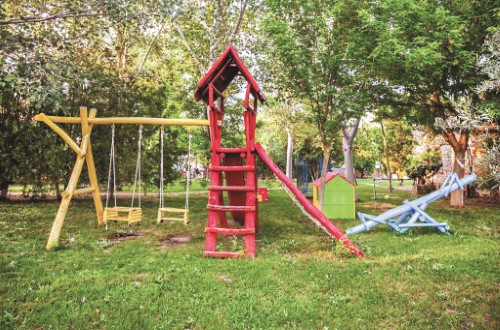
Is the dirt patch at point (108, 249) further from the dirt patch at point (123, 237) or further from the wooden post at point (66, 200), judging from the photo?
the wooden post at point (66, 200)

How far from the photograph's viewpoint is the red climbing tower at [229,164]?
27.6 ft

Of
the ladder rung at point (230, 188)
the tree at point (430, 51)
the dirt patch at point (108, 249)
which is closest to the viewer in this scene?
the ladder rung at point (230, 188)

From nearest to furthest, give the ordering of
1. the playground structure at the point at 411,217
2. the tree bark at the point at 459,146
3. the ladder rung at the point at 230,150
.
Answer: the ladder rung at the point at 230,150
the playground structure at the point at 411,217
the tree bark at the point at 459,146

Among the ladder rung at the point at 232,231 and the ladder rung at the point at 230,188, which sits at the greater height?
the ladder rung at the point at 230,188

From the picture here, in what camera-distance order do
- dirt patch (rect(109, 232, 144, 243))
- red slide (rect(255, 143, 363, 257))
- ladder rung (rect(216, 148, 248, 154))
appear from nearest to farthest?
red slide (rect(255, 143, 363, 257)), ladder rung (rect(216, 148, 248, 154)), dirt patch (rect(109, 232, 144, 243))

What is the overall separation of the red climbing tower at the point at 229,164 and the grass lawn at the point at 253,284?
711 mm

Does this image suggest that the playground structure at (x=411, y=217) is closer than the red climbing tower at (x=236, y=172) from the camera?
No

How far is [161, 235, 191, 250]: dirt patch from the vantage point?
9.61 meters

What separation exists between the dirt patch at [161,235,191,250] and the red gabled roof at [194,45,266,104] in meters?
3.96

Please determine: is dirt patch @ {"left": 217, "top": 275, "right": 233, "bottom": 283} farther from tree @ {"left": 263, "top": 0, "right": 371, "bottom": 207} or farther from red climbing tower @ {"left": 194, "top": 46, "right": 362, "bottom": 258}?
tree @ {"left": 263, "top": 0, "right": 371, "bottom": 207}

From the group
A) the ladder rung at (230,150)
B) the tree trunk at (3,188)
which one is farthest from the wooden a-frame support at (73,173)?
the tree trunk at (3,188)

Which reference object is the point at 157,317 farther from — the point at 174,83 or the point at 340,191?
the point at 174,83

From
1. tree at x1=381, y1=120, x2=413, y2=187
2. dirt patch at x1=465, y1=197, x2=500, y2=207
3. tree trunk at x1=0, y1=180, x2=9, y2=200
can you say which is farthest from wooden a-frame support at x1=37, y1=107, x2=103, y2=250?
tree at x1=381, y1=120, x2=413, y2=187

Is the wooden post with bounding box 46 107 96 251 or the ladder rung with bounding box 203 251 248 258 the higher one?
the wooden post with bounding box 46 107 96 251
